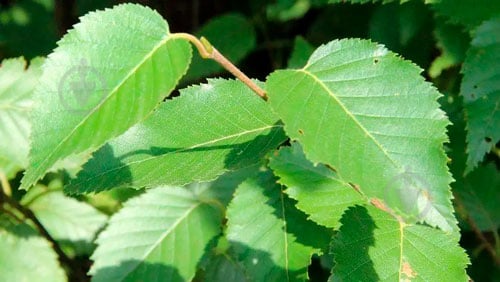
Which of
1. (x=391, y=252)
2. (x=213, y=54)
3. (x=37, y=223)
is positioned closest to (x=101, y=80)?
(x=213, y=54)

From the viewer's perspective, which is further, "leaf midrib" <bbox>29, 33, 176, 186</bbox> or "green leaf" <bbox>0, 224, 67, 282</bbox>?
"green leaf" <bbox>0, 224, 67, 282</bbox>

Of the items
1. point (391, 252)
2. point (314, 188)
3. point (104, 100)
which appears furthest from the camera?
point (314, 188)

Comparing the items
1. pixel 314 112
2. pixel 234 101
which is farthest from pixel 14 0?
pixel 314 112

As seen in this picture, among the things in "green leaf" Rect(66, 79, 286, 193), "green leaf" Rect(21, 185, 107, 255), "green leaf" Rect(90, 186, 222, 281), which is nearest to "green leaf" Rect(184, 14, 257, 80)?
"green leaf" Rect(21, 185, 107, 255)

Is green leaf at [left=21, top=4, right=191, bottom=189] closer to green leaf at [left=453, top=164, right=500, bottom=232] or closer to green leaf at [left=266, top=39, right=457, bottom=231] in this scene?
green leaf at [left=266, top=39, right=457, bottom=231]

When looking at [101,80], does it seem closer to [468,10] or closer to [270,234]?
[270,234]
